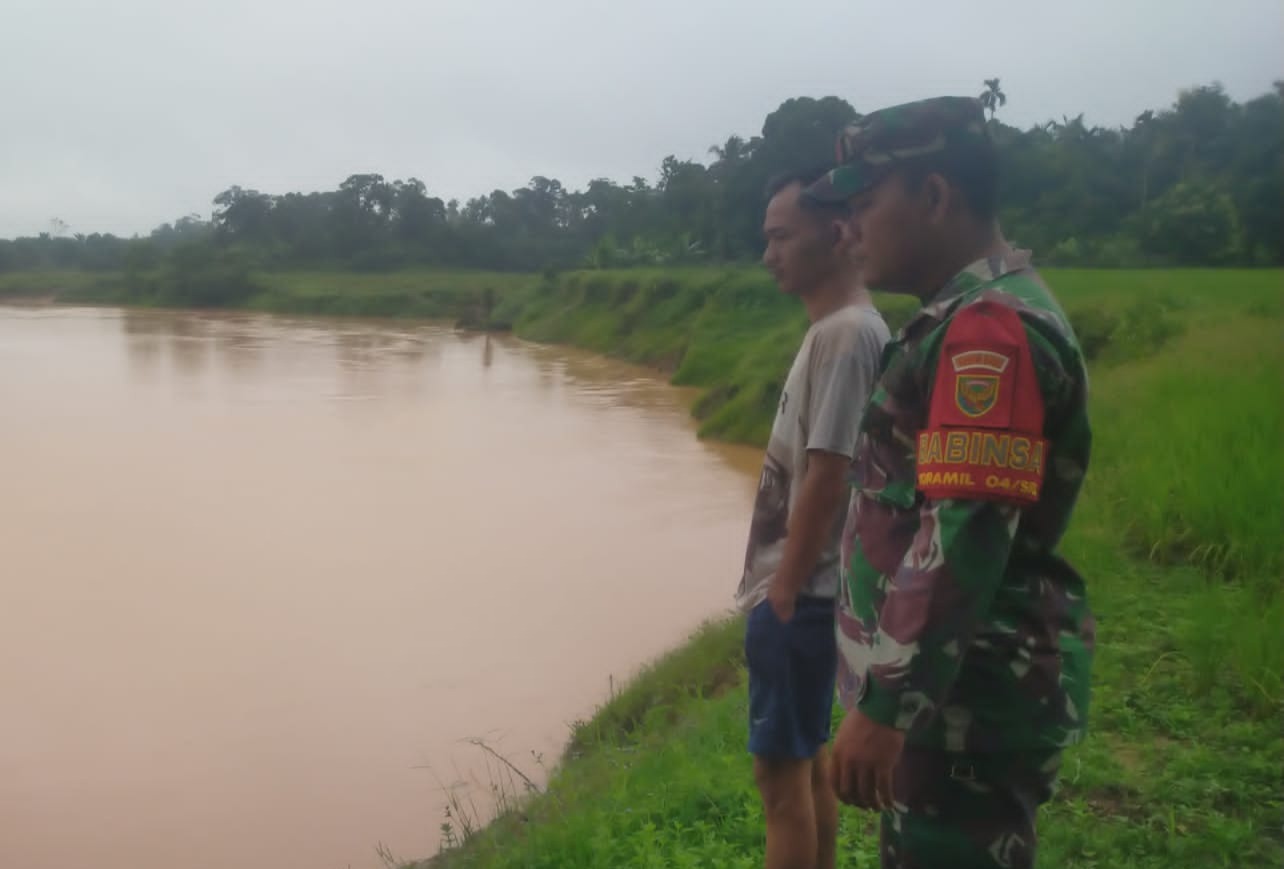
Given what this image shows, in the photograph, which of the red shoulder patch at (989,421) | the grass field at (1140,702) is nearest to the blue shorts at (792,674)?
the grass field at (1140,702)

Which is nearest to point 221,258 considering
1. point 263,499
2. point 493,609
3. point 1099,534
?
point 263,499

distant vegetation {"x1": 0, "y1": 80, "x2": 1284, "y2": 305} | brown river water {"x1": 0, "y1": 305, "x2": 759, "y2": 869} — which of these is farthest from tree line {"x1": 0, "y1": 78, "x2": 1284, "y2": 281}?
brown river water {"x1": 0, "y1": 305, "x2": 759, "y2": 869}

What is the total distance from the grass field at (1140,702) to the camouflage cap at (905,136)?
1502 mm

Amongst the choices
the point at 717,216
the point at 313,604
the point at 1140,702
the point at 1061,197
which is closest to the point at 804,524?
the point at 1140,702

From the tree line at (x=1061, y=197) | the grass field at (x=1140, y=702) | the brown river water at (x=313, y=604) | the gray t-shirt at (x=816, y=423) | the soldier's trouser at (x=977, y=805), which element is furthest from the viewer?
the tree line at (x=1061, y=197)

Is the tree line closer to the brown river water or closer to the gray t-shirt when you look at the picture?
the gray t-shirt

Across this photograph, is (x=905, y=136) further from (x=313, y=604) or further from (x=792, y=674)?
(x=313, y=604)

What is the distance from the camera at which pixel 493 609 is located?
662 cm

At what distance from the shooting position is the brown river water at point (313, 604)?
14.3ft

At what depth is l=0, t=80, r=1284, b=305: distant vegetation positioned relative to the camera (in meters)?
13.6

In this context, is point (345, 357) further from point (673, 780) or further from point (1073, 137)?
point (673, 780)

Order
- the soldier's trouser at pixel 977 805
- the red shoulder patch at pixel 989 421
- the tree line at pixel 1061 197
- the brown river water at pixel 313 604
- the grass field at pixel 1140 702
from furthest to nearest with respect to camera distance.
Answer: the tree line at pixel 1061 197 < the brown river water at pixel 313 604 < the grass field at pixel 1140 702 < the soldier's trouser at pixel 977 805 < the red shoulder patch at pixel 989 421

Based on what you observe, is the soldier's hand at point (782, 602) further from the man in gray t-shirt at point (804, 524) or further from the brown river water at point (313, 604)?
the brown river water at point (313, 604)

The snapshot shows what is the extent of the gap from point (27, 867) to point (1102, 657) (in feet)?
11.4
